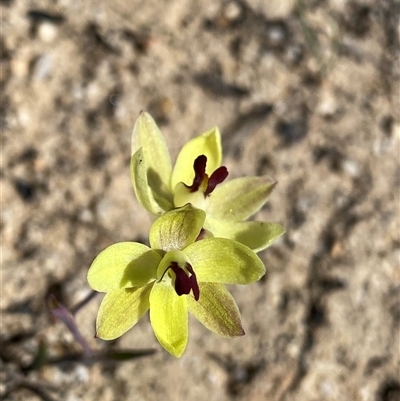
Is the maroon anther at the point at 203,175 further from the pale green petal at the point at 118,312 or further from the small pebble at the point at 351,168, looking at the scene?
the small pebble at the point at 351,168

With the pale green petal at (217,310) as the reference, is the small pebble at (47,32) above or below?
above

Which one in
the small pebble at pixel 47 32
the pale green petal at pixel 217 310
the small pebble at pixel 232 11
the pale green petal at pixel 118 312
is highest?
the small pebble at pixel 47 32

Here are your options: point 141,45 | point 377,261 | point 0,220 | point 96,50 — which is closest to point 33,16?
point 96,50

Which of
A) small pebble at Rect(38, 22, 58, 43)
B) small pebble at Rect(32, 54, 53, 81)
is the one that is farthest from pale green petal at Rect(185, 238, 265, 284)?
small pebble at Rect(38, 22, 58, 43)

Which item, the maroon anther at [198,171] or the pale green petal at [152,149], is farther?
the pale green petal at [152,149]

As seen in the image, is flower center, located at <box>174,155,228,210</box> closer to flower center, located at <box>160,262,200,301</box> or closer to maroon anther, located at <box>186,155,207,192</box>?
maroon anther, located at <box>186,155,207,192</box>

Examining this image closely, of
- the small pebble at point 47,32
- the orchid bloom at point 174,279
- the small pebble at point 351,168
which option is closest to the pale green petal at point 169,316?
the orchid bloom at point 174,279

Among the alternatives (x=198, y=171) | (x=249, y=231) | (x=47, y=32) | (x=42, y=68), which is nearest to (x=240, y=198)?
(x=249, y=231)
